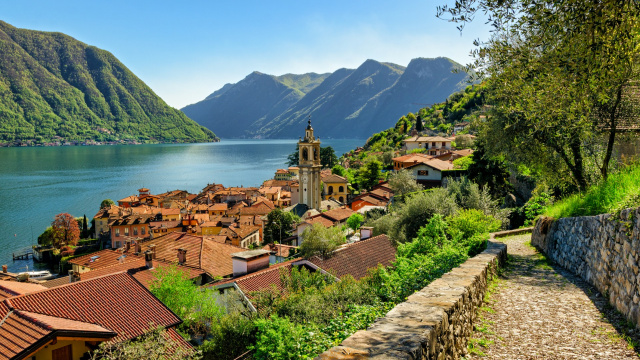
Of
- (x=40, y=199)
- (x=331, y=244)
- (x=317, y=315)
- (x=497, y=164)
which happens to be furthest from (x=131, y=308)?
(x=40, y=199)

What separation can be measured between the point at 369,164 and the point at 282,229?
20.8 metres

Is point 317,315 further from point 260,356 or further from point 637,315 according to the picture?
point 637,315

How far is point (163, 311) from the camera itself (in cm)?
1181

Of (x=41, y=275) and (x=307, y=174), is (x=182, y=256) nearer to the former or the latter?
(x=41, y=275)

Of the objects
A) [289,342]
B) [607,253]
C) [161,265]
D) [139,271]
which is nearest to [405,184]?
[161,265]

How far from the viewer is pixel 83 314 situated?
10.9 meters

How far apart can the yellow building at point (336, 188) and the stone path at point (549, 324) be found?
56.3m

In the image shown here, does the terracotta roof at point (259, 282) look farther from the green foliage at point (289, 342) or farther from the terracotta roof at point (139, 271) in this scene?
the green foliage at point (289, 342)

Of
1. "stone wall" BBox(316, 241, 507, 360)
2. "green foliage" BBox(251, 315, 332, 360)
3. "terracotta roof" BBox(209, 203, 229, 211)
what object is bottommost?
"terracotta roof" BBox(209, 203, 229, 211)

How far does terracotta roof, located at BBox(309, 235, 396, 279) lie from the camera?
1538cm

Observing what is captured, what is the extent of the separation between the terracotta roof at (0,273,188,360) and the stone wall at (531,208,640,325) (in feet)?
33.0

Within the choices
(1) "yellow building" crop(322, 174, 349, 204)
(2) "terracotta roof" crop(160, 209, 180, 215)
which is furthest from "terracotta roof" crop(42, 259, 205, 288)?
(1) "yellow building" crop(322, 174, 349, 204)

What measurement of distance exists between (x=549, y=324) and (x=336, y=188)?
5901 cm

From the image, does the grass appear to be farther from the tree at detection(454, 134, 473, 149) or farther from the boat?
the tree at detection(454, 134, 473, 149)
